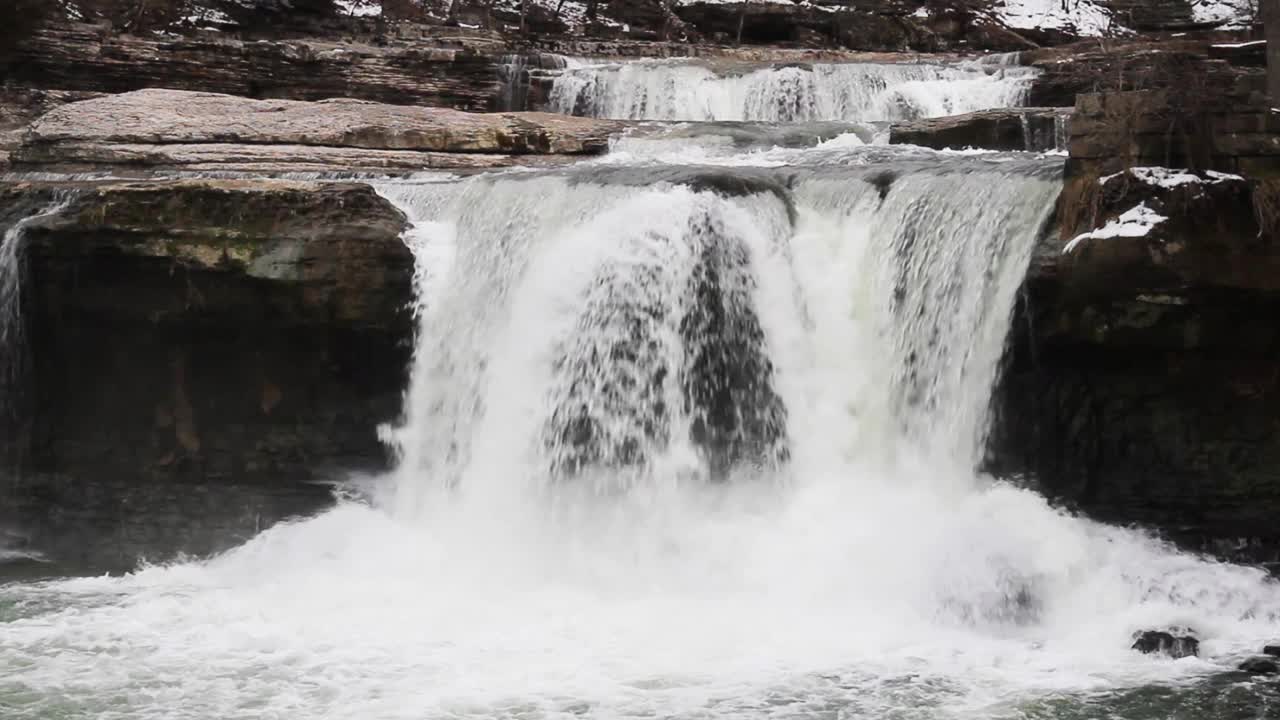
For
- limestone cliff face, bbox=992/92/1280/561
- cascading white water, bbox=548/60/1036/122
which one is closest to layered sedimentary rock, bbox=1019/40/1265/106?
cascading white water, bbox=548/60/1036/122

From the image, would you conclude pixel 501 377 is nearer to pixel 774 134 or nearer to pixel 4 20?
pixel 774 134

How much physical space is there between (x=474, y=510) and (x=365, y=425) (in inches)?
52.7

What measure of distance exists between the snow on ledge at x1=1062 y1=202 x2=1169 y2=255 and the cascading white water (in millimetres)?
7801

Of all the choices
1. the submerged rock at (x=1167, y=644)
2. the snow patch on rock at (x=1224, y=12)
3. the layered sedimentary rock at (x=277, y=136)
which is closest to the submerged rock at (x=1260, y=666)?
the submerged rock at (x=1167, y=644)

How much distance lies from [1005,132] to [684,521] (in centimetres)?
557

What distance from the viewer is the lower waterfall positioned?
7746 millimetres

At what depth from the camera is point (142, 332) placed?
11211 mm

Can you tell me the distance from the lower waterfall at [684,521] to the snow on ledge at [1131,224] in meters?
0.51

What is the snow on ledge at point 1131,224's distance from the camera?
8.62 m

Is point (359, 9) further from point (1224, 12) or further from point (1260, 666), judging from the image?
point (1260, 666)

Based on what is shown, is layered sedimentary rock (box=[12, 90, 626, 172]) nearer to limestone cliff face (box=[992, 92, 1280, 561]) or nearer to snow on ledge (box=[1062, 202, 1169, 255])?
limestone cliff face (box=[992, 92, 1280, 561])

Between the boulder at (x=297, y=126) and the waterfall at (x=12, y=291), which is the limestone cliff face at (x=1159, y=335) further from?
the waterfall at (x=12, y=291)

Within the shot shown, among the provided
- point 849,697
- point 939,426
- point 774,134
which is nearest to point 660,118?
point 774,134

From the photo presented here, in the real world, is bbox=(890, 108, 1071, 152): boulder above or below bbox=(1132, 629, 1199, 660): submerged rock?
above
